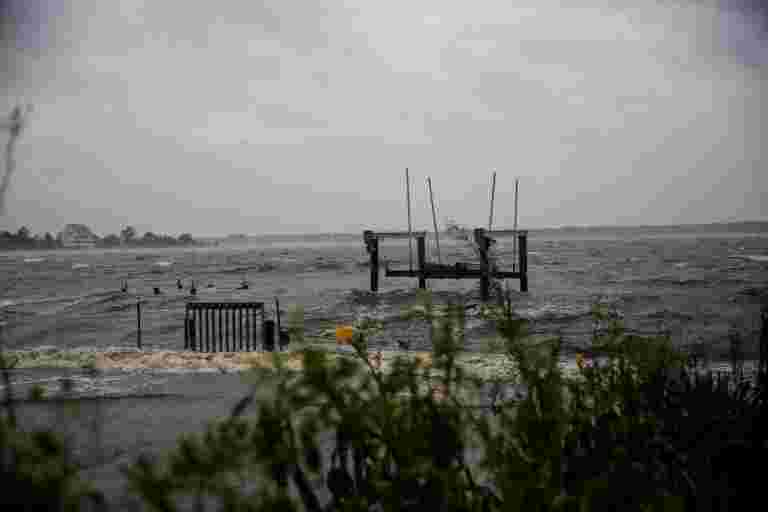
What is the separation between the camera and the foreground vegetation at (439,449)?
3.44 feet

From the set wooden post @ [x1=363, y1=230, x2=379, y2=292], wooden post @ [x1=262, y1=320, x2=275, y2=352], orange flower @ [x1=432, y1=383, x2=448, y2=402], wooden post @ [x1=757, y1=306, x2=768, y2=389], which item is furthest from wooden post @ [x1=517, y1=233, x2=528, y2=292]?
wooden post @ [x1=757, y1=306, x2=768, y2=389]

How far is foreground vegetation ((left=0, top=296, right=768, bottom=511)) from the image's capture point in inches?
41.3

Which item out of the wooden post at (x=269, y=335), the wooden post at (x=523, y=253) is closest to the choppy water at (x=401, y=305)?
the wooden post at (x=523, y=253)

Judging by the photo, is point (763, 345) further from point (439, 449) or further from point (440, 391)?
point (439, 449)

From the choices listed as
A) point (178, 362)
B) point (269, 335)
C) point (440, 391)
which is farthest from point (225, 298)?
point (440, 391)

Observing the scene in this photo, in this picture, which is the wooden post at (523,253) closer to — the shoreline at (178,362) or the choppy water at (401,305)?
the choppy water at (401,305)

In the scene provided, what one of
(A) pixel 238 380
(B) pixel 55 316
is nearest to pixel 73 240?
(B) pixel 55 316

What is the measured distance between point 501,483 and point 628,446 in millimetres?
1100

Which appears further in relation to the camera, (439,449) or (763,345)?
(763,345)

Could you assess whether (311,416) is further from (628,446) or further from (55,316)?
(55,316)

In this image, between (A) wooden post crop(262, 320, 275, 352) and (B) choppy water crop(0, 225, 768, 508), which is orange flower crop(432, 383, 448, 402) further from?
(A) wooden post crop(262, 320, 275, 352)

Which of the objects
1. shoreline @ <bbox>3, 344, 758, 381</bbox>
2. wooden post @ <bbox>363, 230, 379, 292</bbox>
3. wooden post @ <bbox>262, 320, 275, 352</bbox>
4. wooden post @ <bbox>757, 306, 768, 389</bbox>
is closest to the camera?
wooden post @ <bbox>757, 306, 768, 389</bbox>

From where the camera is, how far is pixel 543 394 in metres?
1.91

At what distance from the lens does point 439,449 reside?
5.86 ft
